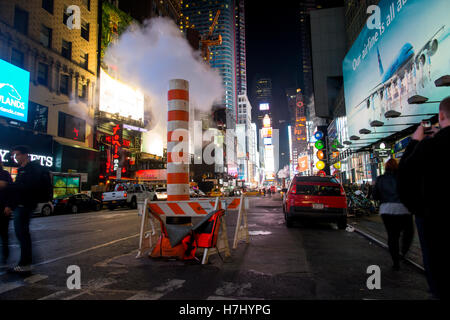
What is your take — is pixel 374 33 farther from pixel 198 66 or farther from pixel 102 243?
pixel 102 243

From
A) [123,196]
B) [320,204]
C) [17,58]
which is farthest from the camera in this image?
[17,58]

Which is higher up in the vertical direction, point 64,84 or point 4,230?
point 64,84

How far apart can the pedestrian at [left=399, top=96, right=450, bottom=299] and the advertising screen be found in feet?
74.6

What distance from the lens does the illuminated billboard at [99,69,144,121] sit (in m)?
30.2

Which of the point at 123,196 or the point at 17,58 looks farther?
the point at 17,58

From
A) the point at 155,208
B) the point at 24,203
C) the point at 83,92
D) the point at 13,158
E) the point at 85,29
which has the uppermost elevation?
the point at 85,29

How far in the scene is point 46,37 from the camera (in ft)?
80.4

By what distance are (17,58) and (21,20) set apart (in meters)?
3.07

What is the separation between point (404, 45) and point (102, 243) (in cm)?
1736

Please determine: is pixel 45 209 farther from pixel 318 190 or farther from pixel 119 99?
pixel 119 99

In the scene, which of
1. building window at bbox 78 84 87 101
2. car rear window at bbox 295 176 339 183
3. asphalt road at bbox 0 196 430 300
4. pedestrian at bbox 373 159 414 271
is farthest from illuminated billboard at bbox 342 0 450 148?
building window at bbox 78 84 87 101

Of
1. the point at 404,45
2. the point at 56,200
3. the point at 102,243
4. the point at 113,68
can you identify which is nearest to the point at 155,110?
the point at 113,68

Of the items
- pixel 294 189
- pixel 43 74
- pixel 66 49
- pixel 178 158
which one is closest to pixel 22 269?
pixel 178 158

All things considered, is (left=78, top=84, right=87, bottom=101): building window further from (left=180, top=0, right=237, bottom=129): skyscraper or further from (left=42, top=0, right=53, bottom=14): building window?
(left=180, top=0, right=237, bottom=129): skyscraper
